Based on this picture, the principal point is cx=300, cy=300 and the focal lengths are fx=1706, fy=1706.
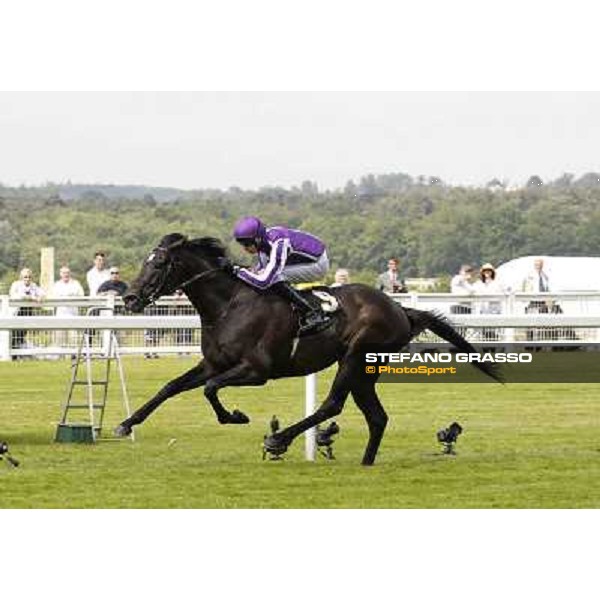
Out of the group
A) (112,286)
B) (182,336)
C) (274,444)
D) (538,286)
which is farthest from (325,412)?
(538,286)

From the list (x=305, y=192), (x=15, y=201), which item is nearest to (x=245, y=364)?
(x=305, y=192)

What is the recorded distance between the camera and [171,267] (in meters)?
11.5

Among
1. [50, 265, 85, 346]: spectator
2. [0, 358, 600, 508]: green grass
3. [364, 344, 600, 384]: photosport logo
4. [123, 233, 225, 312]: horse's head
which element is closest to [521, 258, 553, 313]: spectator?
[0, 358, 600, 508]: green grass

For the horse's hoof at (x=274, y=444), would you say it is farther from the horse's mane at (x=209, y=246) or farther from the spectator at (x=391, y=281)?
the spectator at (x=391, y=281)

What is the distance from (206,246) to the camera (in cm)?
1172

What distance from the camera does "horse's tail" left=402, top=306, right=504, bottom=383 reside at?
39.6 feet

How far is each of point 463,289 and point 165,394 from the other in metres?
13.5

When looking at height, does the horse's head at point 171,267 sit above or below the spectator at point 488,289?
above

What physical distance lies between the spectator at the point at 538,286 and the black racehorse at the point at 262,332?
12.6 metres

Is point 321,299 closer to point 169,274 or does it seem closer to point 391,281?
point 169,274

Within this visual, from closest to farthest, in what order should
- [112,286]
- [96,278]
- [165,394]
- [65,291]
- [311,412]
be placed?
[165,394] → [311,412] → [112,286] → [96,278] → [65,291]

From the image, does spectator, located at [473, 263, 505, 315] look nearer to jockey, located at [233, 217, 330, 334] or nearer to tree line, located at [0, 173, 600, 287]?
tree line, located at [0, 173, 600, 287]

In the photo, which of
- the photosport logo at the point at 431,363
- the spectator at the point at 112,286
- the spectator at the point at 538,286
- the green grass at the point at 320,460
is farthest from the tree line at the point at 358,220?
the photosport logo at the point at 431,363

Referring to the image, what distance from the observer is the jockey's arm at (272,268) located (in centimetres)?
1142
